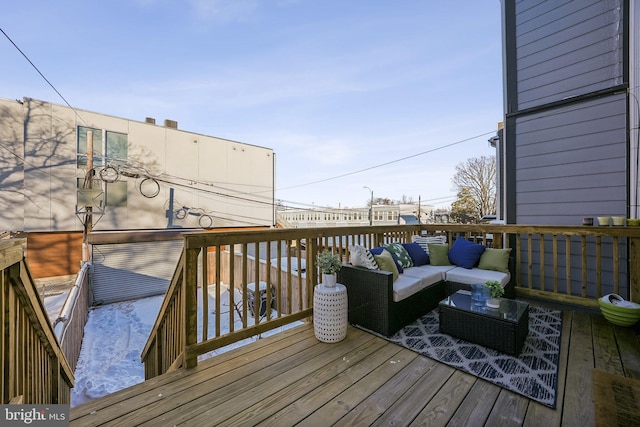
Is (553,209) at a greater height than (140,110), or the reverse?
(140,110)

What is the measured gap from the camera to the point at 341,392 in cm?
179

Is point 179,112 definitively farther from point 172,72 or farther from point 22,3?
point 22,3

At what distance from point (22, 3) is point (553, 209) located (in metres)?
9.23

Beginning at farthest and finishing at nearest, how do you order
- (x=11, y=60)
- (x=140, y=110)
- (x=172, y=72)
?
1. (x=140, y=110)
2. (x=172, y=72)
3. (x=11, y=60)

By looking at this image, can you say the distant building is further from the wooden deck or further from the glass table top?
the wooden deck

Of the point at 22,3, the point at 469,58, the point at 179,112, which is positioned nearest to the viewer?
the point at 22,3

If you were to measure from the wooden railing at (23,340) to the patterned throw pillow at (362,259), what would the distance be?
2.47 meters

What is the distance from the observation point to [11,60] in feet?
16.8

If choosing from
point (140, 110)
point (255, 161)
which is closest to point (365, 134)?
point (255, 161)

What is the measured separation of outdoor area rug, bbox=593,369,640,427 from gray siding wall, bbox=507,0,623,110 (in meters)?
3.34

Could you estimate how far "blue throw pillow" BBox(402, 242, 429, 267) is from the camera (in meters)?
3.76

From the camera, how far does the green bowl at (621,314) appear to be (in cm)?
271

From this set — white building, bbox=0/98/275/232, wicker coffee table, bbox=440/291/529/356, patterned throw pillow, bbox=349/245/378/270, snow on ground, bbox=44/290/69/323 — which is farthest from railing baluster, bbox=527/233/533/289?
white building, bbox=0/98/275/232

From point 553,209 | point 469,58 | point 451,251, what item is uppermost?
point 469,58
